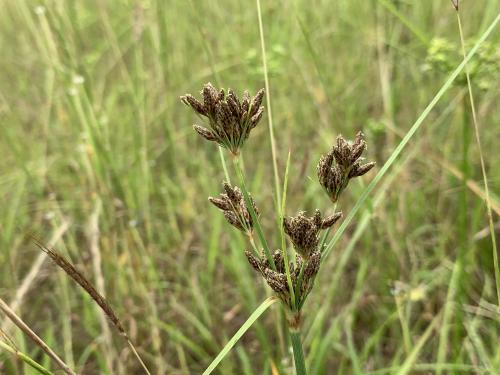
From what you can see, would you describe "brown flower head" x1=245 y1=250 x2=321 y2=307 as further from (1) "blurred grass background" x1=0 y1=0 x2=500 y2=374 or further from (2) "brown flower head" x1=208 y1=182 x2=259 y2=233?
(1) "blurred grass background" x1=0 y1=0 x2=500 y2=374

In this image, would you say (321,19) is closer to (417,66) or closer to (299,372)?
(417,66)

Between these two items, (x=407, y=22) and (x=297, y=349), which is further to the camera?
(x=407, y=22)

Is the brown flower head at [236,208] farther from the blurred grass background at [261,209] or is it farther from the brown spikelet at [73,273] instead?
the blurred grass background at [261,209]

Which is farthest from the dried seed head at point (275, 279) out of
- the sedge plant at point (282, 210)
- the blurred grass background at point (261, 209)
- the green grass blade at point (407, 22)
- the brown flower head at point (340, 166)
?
the green grass blade at point (407, 22)

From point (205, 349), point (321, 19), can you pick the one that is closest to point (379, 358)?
point (205, 349)

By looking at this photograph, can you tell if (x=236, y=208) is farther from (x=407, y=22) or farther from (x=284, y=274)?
(x=407, y=22)

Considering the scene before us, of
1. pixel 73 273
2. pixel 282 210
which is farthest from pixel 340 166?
pixel 73 273

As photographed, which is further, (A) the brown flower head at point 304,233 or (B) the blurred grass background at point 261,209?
(B) the blurred grass background at point 261,209

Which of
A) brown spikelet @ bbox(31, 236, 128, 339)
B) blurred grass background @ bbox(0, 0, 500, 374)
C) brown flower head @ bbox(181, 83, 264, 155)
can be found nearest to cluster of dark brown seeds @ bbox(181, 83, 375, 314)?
brown flower head @ bbox(181, 83, 264, 155)
